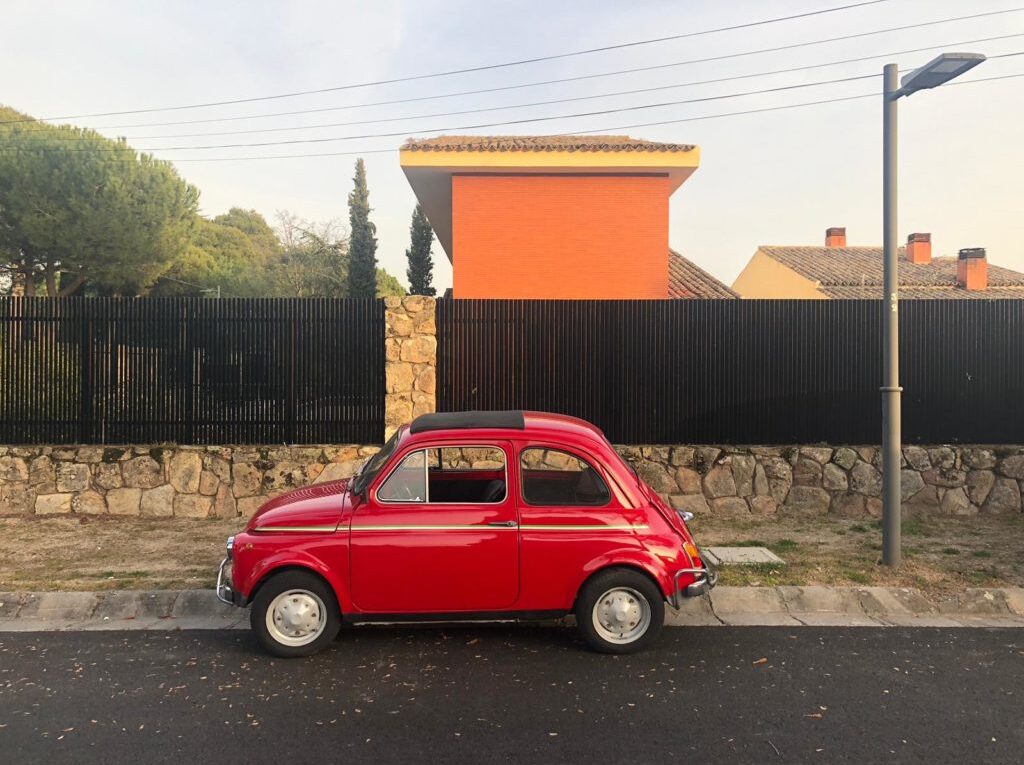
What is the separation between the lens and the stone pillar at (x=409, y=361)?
9773 millimetres

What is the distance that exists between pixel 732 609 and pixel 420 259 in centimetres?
3960

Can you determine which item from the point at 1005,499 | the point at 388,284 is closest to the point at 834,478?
the point at 1005,499

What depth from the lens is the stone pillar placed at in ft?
32.1

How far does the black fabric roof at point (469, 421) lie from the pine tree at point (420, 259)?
38787 mm

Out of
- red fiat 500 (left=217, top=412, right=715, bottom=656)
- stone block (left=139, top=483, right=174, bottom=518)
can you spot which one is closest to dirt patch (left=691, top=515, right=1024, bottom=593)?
red fiat 500 (left=217, top=412, right=715, bottom=656)

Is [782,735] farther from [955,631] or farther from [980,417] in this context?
[980,417]

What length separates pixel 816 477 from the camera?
9.60m

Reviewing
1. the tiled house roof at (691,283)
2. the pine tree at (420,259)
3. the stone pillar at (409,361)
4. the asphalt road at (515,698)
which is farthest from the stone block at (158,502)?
the pine tree at (420,259)

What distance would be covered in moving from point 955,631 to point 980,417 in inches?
Result: 208

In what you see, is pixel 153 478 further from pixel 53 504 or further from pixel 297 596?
pixel 297 596

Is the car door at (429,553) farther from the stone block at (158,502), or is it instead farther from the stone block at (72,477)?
the stone block at (72,477)

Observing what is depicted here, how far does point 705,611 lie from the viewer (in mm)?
6043

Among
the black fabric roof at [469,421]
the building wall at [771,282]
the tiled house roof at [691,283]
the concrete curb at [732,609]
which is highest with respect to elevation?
the building wall at [771,282]

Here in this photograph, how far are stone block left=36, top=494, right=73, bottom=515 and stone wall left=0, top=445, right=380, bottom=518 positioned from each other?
0.4 inches
